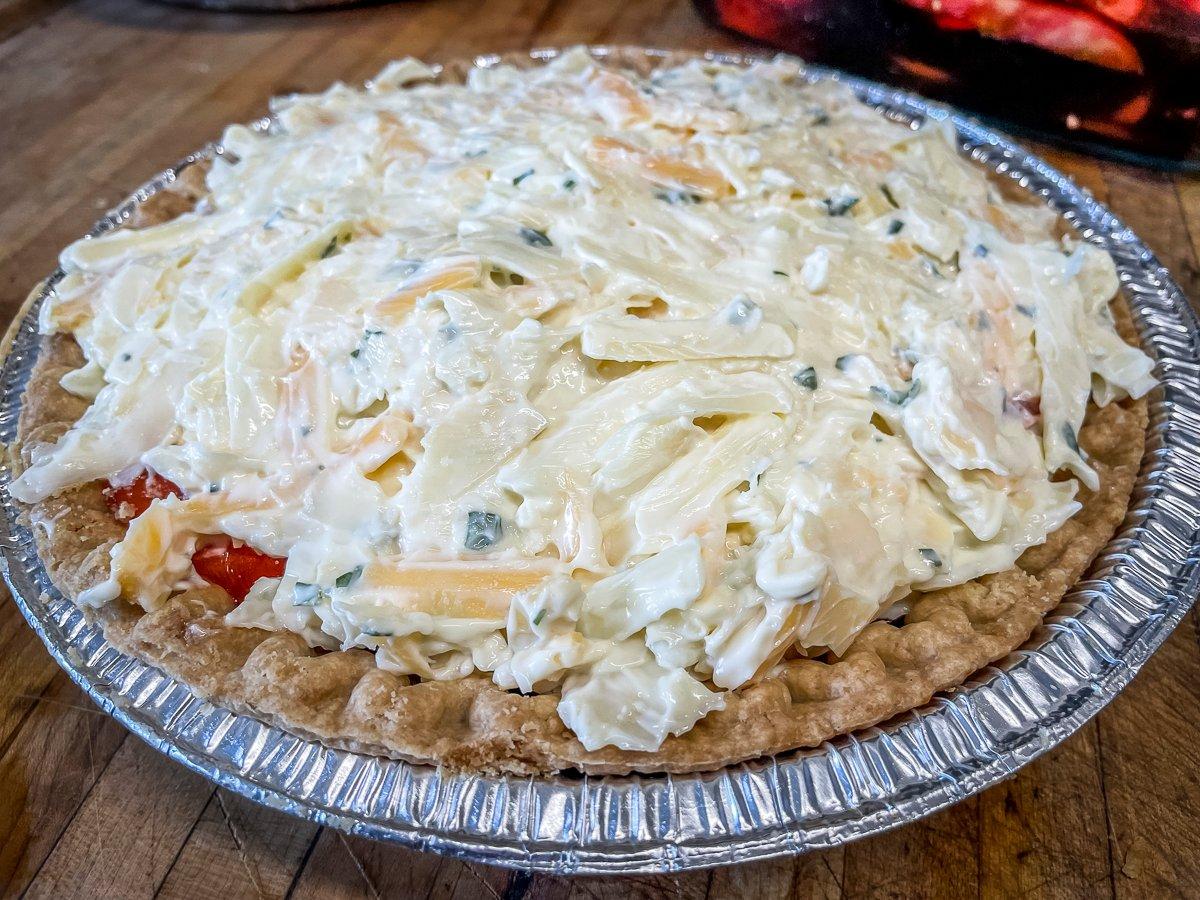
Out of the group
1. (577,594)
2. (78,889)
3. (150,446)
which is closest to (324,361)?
(150,446)

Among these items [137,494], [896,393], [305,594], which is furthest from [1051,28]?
[137,494]

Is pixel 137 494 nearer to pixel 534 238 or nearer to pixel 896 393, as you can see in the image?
pixel 534 238

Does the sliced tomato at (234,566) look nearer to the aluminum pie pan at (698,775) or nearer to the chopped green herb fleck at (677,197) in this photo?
the aluminum pie pan at (698,775)

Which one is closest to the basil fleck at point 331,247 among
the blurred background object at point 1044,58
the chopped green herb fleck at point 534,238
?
the chopped green herb fleck at point 534,238

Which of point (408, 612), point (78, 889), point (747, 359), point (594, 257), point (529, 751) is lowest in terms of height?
point (78, 889)

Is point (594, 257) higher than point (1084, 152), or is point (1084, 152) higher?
point (594, 257)

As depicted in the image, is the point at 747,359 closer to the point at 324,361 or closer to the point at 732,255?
the point at 732,255
